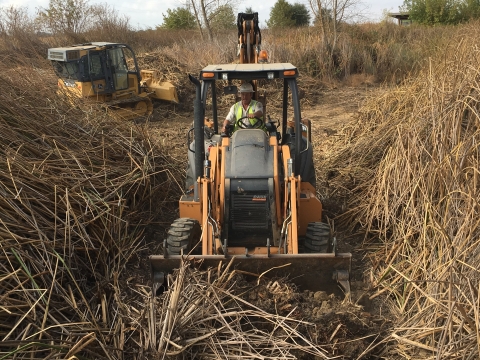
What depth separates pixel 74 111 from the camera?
652 centimetres

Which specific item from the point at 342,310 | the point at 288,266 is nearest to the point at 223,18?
the point at 288,266

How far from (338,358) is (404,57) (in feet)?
51.9

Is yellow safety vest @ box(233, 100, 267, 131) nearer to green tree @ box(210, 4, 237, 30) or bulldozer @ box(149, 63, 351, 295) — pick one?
bulldozer @ box(149, 63, 351, 295)

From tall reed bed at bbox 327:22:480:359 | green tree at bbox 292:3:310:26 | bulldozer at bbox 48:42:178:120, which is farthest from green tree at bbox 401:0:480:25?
tall reed bed at bbox 327:22:480:359

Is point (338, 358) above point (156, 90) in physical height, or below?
below

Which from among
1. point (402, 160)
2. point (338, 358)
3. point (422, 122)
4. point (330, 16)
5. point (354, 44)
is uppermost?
point (330, 16)

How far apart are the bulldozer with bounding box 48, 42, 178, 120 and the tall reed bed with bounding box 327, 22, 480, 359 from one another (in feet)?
24.7

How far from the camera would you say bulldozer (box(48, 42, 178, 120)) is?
11.9 meters

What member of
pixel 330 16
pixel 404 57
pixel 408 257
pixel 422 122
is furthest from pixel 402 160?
pixel 330 16

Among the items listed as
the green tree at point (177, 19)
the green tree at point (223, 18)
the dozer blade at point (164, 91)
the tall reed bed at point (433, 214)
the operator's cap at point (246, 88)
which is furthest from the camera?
the green tree at point (177, 19)

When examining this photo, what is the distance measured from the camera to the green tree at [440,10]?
26.8 m

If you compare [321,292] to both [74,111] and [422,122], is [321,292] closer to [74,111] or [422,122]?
[422,122]

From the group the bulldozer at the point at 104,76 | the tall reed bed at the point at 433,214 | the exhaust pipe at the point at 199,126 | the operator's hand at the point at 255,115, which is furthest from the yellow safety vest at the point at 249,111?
the bulldozer at the point at 104,76

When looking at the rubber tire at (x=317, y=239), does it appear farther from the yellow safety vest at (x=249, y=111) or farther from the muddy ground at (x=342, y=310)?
the yellow safety vest at (x=249, y=111)
